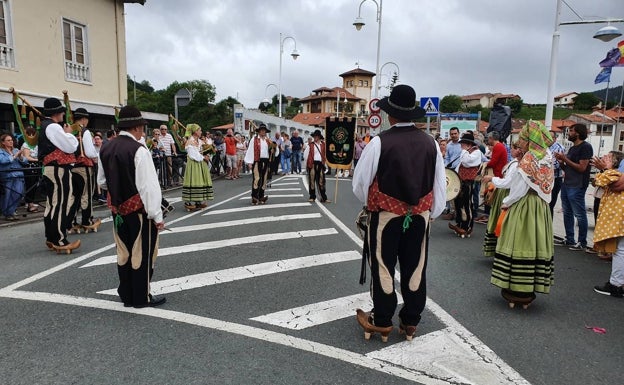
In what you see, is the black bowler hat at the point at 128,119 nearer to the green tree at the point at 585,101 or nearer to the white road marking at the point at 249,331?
the white road marking at the point at 249,331

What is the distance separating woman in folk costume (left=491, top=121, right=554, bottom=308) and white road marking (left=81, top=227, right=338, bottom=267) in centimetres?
378

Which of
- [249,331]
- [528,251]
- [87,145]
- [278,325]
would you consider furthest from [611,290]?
[87,145]

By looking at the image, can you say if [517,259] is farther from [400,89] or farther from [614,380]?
[400,89]

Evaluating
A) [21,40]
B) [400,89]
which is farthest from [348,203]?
[21,40]

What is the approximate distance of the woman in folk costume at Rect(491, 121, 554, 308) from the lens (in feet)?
14.2

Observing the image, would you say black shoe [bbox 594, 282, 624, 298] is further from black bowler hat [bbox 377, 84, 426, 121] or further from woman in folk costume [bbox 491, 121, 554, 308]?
black bowler hat [bbox 377, 84, 426, 121]

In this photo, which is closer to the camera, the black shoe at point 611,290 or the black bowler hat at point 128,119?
the black bowler hat at point 128,119

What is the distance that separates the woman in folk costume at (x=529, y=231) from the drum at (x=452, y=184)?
10.4ft

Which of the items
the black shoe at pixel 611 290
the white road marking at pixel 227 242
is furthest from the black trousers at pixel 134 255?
the black shoe at pixel 611 290

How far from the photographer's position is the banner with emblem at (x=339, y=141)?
40.7 feet

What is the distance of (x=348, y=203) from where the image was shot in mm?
11820

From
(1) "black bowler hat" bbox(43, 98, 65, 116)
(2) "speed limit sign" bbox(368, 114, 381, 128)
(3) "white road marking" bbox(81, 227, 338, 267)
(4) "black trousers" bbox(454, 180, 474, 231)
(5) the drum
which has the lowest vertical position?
(3) "white road marking" bbox(81, 227, 338, 267)

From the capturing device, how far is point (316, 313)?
13.6ft

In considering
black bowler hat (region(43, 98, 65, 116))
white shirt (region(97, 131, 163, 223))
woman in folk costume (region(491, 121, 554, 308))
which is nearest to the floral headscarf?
woman in folk costume (region(491, 121, 554, 308))
